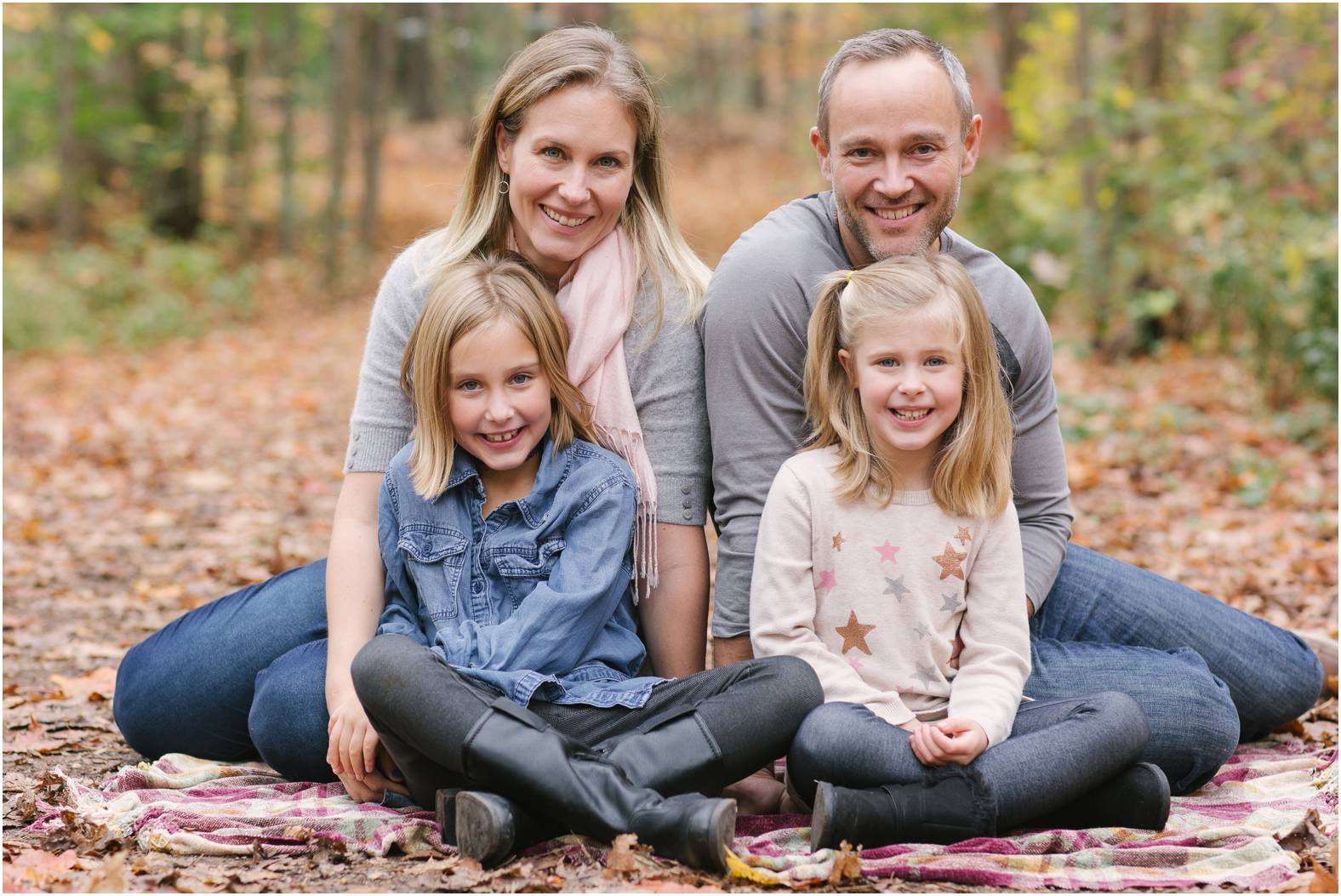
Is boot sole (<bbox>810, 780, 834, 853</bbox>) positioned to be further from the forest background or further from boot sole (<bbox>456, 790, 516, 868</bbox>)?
the forest background

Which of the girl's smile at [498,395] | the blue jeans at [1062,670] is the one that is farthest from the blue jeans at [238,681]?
the girl's smile at [498,395]

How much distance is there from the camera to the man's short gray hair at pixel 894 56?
2867mm

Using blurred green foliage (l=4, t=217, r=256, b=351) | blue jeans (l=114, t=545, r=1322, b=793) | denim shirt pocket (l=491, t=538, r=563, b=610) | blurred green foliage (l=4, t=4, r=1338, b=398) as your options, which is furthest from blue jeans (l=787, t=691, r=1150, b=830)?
blurred green foliage (l=4, t=217, r=256, b=351)

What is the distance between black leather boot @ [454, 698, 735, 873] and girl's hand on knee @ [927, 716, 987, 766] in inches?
17.6

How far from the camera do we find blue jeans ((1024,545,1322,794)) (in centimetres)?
289

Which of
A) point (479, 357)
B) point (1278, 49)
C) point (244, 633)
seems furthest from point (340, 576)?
point (1278, 49)

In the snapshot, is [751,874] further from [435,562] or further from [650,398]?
[650,398]

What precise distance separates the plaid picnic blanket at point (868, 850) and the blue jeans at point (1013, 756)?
0.29ft

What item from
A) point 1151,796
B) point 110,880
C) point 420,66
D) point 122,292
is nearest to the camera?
point 110,880

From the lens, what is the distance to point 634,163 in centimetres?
308

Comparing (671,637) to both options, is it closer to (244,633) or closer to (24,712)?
(244,633)

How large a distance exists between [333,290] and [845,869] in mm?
13425

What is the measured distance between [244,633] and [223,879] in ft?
2.87

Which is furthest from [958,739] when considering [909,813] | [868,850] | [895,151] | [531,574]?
[895,151]
